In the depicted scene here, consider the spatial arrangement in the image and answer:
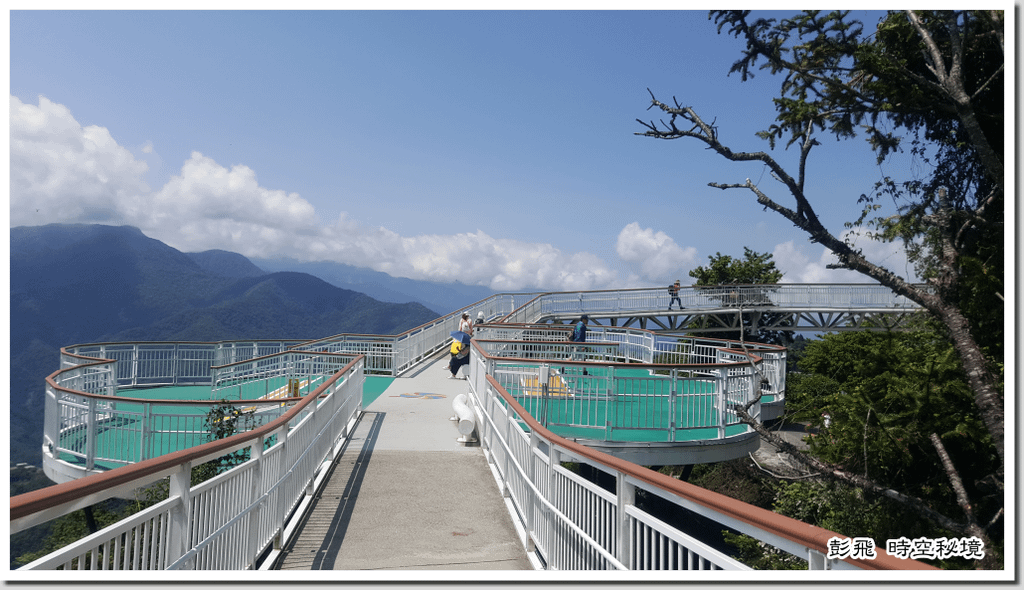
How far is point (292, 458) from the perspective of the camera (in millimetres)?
5770

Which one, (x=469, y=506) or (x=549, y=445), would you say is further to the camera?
(x=469, y=506)

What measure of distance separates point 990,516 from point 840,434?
156 cm

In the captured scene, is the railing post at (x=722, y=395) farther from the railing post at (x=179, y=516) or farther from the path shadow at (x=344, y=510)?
the railing post at (x=179, y=516)

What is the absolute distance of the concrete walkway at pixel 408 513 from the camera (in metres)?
5.16

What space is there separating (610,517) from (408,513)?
3.43 meters

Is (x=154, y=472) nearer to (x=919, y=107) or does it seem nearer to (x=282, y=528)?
(x=282, y=528)

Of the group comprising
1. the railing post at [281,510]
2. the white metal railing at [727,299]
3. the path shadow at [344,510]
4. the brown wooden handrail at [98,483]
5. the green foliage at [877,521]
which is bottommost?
the green foliage at [877,521]

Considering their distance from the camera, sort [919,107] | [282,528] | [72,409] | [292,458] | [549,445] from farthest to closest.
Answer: [72,409] → [919,107] → [292,458] → [282,528] → [549,445]

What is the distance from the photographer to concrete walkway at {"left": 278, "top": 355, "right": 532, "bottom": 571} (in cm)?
516

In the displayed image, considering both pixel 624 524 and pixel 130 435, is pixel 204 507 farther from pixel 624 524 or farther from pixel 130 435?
pixel 130 435

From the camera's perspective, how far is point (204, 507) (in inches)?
144

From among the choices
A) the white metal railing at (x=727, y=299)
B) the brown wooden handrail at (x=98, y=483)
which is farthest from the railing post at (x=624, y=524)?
the white metal railing at (x=727, y=299)

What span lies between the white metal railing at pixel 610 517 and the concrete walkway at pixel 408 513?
36cm

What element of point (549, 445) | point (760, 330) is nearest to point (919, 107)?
point (549, 445)
